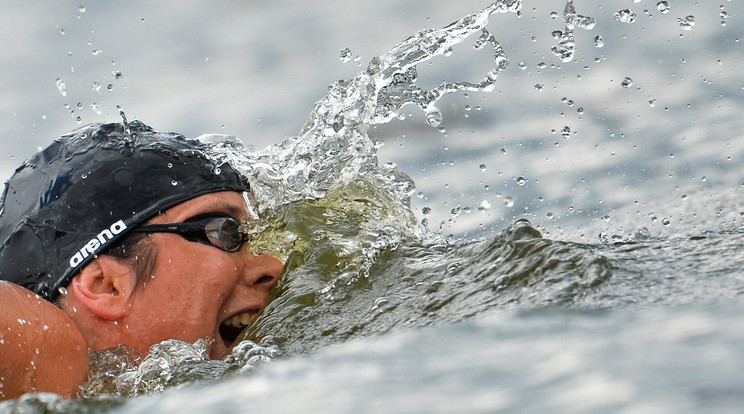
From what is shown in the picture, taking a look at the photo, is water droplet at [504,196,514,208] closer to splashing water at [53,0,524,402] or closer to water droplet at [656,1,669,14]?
water droplet at [656,1,669,14]

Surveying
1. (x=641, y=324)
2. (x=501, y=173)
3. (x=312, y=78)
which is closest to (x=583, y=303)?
(x=641, y=324)

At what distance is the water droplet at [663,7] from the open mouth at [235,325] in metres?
5.55

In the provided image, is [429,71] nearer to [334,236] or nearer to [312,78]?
[312,78]

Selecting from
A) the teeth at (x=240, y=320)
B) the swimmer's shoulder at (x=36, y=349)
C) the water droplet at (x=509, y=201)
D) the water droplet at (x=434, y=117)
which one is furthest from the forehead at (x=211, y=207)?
the water droplet at (x=509, y=201)

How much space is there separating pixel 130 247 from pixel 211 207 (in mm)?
482

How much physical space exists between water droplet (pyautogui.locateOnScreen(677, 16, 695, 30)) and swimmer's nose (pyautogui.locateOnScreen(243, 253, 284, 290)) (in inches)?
239

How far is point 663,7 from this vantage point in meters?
8.31

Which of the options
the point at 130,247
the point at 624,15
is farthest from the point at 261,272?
the point at 624,15

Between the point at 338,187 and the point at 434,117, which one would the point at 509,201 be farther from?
the point at 338,187

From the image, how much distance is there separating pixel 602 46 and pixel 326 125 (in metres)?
4.45

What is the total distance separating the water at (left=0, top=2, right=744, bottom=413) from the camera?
4.69ft

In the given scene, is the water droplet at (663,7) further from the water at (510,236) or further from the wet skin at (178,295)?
the wet skin at (178,295)

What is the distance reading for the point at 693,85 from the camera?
8.40 meters

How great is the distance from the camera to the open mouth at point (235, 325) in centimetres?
427
